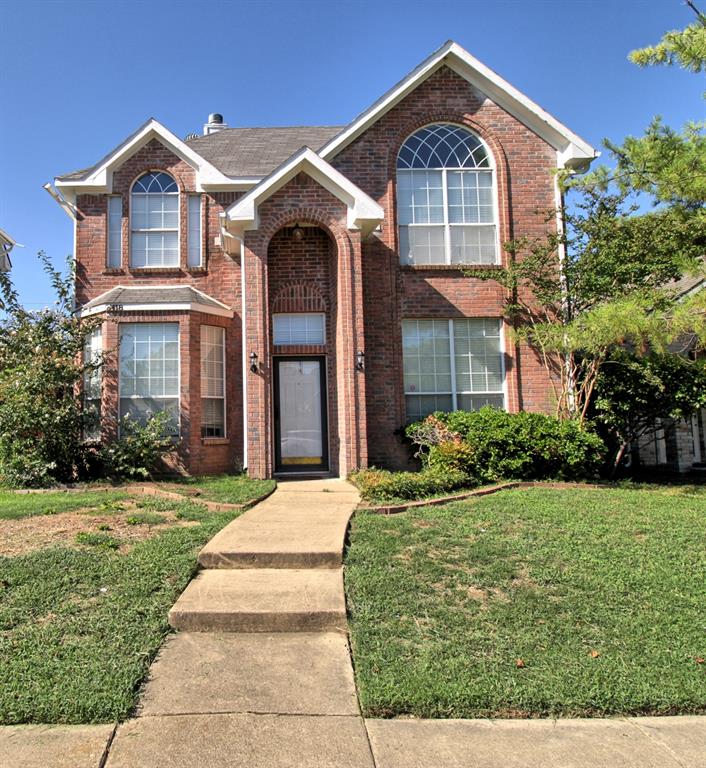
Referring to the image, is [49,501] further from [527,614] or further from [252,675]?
[527,614]

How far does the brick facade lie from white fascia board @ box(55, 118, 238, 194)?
0.53 ft

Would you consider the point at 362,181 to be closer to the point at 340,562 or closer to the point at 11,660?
the point at 340,562

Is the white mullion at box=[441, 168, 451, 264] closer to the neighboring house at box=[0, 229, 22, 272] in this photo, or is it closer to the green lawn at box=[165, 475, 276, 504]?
the green lawn at box=[165, 475, 276, 504]

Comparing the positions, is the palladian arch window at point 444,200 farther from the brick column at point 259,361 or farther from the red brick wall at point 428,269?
the brick column at point 259,361

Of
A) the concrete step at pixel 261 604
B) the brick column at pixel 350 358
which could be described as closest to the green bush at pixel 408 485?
the brick column at pixel 350 358

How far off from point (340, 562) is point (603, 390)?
756 cm

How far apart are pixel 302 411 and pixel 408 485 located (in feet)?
13.0

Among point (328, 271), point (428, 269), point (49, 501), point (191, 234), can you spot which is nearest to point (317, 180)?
point (328, 271)

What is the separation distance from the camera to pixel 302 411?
11.7 m

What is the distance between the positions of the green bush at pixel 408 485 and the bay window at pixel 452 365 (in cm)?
291

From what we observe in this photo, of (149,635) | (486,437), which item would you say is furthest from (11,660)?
(486,437)

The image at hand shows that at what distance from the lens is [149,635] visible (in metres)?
4.05

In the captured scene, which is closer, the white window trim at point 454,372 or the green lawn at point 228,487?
the green lawn at point 228,487

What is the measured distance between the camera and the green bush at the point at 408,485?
26.7ft
